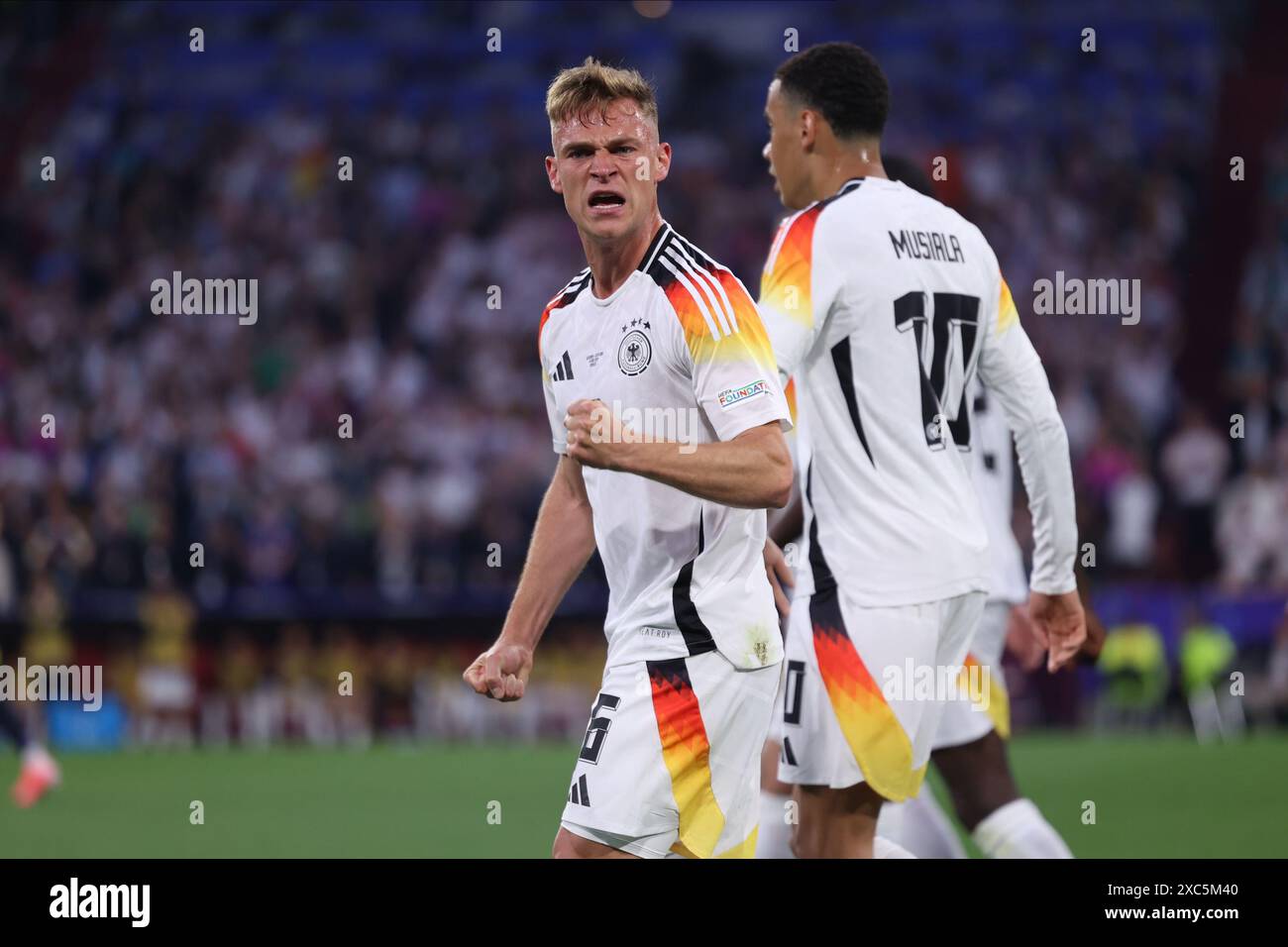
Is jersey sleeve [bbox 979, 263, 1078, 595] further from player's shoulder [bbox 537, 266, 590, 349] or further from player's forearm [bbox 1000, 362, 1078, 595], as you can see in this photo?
player's shoulder [bbox 537, 266, 590, 349]

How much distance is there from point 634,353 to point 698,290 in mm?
221

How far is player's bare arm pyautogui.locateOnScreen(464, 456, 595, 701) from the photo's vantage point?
4.47 metres

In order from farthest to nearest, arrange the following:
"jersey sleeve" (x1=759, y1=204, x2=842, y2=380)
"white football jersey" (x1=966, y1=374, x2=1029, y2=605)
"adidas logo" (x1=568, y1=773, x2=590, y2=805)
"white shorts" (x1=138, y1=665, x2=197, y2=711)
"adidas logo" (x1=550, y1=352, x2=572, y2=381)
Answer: "white shorts" (x1=138, y1=665, x2=197, y2=711) < "white football jersey" (x1=966, y1=374, x2=1029, y2=605) < "jersey sleeve" (x1=759, y1=204, x2=842, y2=380) < "adidas logo" (x1=550, y1=352, x2=572, y2=381) < "adidas logo" (x1=568, y1=773, x2=590, y2=805)

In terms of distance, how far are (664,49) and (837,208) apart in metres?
17.1

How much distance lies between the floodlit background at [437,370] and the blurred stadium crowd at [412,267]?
45 millimetres

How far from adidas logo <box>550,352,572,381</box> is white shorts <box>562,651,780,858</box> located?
2.42ft

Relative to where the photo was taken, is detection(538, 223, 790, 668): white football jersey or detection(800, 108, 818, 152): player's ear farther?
detection(800, 108, 818, 152): player's ear

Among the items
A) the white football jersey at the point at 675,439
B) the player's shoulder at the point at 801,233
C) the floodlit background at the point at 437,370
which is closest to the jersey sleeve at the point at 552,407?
the white football jersey at the point at 675,439

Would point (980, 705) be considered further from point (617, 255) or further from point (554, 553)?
point (617, 255)

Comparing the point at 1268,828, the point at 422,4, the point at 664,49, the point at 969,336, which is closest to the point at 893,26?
the point at 664,49

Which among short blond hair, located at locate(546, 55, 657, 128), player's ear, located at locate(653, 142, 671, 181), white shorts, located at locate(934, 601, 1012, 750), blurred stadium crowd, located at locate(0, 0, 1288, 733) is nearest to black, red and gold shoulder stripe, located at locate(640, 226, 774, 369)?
player's ear, located at locate(653, 142, 671, 181)

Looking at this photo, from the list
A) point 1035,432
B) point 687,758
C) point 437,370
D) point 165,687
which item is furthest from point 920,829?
point 437,370

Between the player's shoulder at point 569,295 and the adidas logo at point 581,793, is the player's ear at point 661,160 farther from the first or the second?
the adidas logo at point 581,793

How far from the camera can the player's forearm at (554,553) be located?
4562 mm
